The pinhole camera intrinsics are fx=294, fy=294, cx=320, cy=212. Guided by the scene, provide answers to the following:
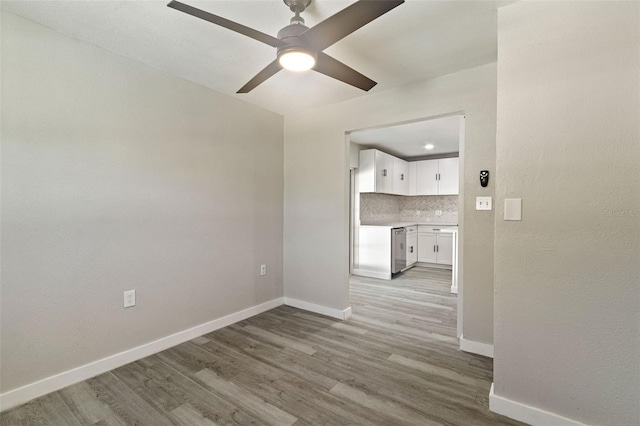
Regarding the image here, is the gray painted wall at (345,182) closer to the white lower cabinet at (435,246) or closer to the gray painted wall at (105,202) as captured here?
the gray painted wall at (105,202)

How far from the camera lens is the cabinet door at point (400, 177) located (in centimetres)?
597

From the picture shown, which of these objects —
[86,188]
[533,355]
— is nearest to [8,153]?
[86,188]

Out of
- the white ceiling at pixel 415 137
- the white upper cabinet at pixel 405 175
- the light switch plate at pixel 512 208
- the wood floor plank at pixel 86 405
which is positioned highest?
the white ceiling at pixel 415 137

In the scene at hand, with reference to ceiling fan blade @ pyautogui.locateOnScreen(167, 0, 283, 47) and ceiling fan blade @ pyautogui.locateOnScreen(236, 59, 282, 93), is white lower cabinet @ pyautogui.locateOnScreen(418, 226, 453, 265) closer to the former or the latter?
ceiling fan blade @ pyautogui.locateOnScreen(236, 59, 282, 93)

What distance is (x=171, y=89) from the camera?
2.63 m

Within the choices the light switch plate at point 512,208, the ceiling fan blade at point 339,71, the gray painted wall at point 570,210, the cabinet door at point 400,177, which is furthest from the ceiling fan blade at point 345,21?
the cabinet door at point 400,177

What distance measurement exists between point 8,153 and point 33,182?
0.20 meters

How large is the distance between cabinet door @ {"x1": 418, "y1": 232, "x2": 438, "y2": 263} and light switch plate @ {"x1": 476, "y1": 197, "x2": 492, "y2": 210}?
3.77 metres

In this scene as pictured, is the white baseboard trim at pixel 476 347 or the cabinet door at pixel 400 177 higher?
the cabinet door at pixel 400 177

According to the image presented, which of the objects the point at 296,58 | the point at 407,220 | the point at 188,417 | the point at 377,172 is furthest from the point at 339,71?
the point at 407,220

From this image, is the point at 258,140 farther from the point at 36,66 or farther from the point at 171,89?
the point at 36,66

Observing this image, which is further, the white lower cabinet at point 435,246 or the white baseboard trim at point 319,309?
the white lower cabinet at point 435,246

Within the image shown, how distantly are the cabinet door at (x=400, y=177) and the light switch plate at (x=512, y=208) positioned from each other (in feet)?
13.8

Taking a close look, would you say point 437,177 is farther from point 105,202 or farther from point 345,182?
point 105,202
